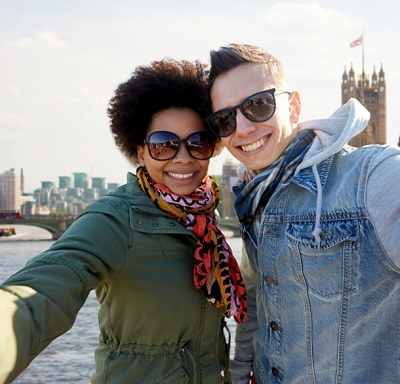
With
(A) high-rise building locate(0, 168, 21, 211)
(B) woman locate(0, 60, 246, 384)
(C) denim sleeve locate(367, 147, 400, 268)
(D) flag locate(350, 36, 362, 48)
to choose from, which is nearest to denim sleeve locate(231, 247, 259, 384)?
(B) woman locate(0, 60, 246, 384)

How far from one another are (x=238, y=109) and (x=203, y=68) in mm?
443

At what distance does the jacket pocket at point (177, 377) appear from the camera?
1760 millimetres

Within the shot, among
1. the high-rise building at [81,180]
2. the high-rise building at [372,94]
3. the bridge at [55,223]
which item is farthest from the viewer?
the high-rise building at [81,180]

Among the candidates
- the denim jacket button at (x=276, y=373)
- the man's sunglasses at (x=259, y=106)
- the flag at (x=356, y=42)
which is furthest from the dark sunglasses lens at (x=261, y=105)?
the flag at (x=356, y=42)

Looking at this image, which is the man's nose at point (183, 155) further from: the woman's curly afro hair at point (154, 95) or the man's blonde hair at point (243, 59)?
the man's blonde hair at point (243, 59)

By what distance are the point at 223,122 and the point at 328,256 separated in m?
0.57

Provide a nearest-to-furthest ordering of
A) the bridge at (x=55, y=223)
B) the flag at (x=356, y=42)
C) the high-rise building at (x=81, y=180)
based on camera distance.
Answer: the bridge at (x=55, y=223) < the flag at (x=356, y=42) < the high-rise building at (x=81, y=180)

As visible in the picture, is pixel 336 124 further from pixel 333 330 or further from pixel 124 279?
pixel 124 279

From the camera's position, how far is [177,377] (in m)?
1.78

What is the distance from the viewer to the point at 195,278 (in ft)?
5.91

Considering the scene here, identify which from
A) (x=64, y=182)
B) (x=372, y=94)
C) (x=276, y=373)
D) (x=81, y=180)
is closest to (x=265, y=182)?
(x=276, y=373)

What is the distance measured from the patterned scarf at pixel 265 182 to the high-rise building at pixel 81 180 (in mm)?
176525

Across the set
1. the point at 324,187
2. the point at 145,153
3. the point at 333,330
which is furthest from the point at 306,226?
the point at 145,153

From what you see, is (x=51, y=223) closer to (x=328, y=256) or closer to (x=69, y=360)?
(x=69, y=360)
